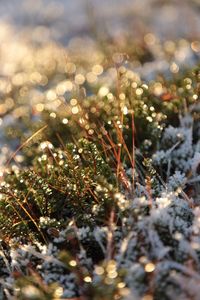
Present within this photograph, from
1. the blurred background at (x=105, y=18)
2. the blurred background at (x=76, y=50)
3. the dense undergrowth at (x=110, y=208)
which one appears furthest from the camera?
the blurred background at (x=105, y=18)

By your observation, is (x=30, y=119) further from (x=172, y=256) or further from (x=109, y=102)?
(x=172, y=256)

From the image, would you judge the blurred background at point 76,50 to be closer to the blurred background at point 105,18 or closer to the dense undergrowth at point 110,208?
the blurred background at point 105,18

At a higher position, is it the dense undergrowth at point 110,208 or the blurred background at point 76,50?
the dense undergrowth at point 110,208

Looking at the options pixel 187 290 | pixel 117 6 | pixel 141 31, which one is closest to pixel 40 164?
pixel 187 290

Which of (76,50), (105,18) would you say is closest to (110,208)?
(76,50)

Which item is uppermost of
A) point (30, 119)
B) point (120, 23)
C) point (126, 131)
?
point (126, 131)

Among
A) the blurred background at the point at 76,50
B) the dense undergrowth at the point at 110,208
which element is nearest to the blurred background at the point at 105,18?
the blurred background at the point at 76,50

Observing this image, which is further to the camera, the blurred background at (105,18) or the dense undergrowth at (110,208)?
the blurred background at (105,18)

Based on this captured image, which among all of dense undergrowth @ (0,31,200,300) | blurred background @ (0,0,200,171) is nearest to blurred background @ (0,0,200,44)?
blurred background @ (0,0,200,171)

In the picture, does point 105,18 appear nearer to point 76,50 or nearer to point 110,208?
point 76,50
